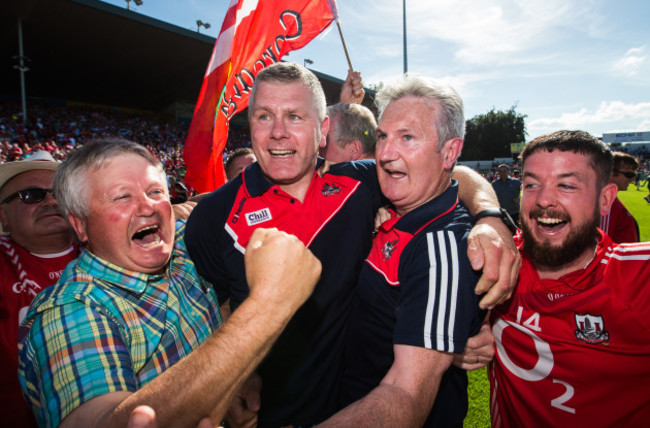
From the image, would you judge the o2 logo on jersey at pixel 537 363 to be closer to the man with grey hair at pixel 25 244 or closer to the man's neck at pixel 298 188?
the man's neck at pixel 298 188

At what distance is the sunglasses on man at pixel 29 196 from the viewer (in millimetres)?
2805

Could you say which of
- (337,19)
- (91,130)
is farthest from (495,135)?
(337,19)

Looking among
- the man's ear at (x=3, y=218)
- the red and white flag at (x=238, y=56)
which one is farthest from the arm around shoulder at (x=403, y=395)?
the red and white flag at (x=238, y=56)

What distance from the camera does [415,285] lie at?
1.62 metres

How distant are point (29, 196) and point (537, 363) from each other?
12.9ft

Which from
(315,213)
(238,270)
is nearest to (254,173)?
(315,213)

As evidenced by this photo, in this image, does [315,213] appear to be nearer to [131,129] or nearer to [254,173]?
[254,173]

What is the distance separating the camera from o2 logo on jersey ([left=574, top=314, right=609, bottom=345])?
212 centimetres

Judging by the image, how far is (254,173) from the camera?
8.13 ft

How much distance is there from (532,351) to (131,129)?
33.0 metres

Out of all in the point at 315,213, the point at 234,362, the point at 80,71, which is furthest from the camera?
the point at 80,71

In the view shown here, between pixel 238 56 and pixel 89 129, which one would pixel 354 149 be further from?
pixel 89 129

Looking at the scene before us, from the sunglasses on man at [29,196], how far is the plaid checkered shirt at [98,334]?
1610mm

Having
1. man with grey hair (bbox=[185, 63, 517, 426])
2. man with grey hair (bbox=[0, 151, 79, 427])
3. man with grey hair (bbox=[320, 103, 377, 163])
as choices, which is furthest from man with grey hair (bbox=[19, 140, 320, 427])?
man with grey hair (bbox=[320, 103, 377, 163])
